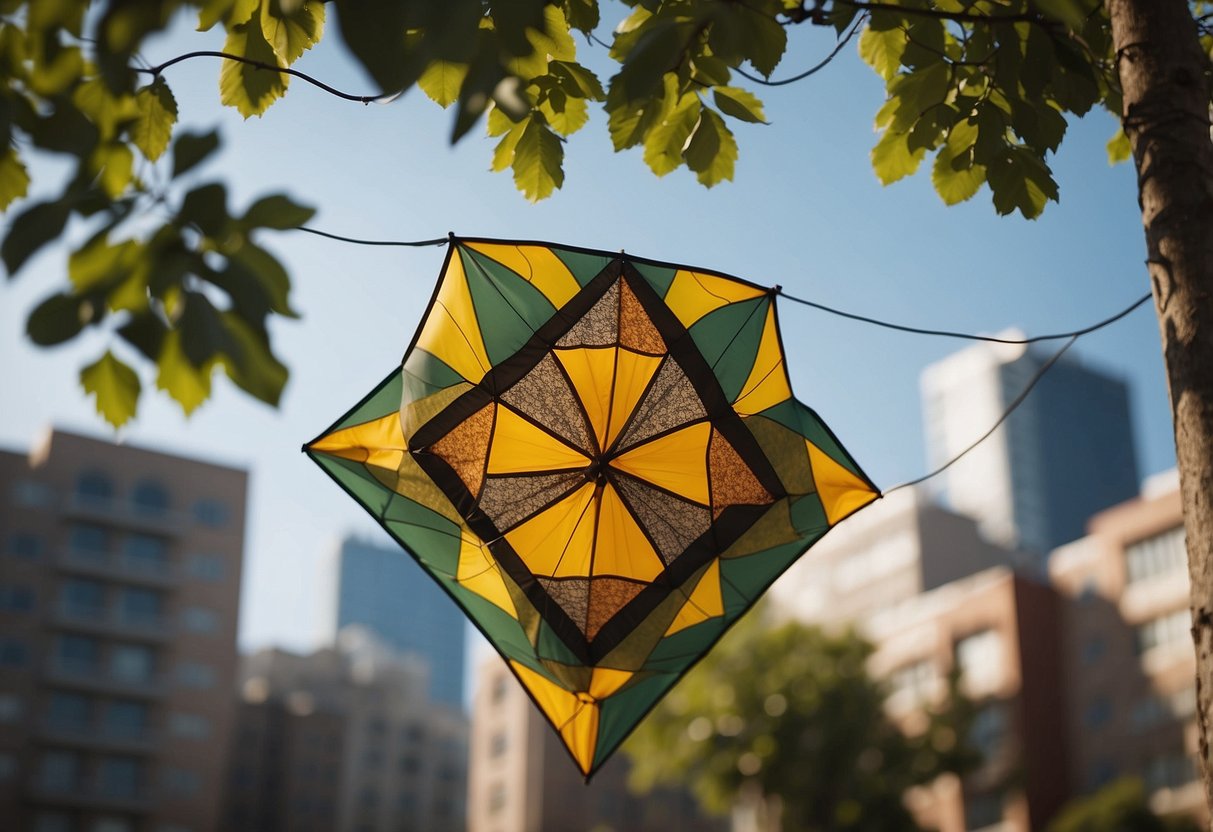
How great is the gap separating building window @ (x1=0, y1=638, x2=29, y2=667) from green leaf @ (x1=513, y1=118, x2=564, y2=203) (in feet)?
210

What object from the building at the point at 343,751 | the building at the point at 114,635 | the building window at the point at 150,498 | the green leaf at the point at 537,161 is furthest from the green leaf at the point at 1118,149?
the building at the point at 343,751

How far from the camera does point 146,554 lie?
223 feet

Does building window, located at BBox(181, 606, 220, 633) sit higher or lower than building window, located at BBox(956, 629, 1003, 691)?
higher

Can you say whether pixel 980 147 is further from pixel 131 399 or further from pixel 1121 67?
pixel 131 399

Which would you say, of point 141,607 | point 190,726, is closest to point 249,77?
point 190,726

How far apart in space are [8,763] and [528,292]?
6258 centimetres

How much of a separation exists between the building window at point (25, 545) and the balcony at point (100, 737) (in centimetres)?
827

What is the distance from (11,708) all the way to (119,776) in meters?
6.04

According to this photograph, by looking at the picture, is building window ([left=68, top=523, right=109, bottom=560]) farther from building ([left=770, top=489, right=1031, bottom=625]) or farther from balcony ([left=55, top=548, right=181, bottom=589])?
building ([left=770, top=489, right=1031, bottom=625])

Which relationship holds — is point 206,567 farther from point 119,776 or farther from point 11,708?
point 11,708

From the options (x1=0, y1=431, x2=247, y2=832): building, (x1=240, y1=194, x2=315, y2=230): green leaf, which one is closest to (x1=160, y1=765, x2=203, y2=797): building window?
(x1=0, y1=431, x2=247, y2=832): building

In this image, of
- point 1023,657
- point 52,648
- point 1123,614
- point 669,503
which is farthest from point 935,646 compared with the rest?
point 669,503

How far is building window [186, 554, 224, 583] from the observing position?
68.7m

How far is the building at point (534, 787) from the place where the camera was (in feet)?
234
